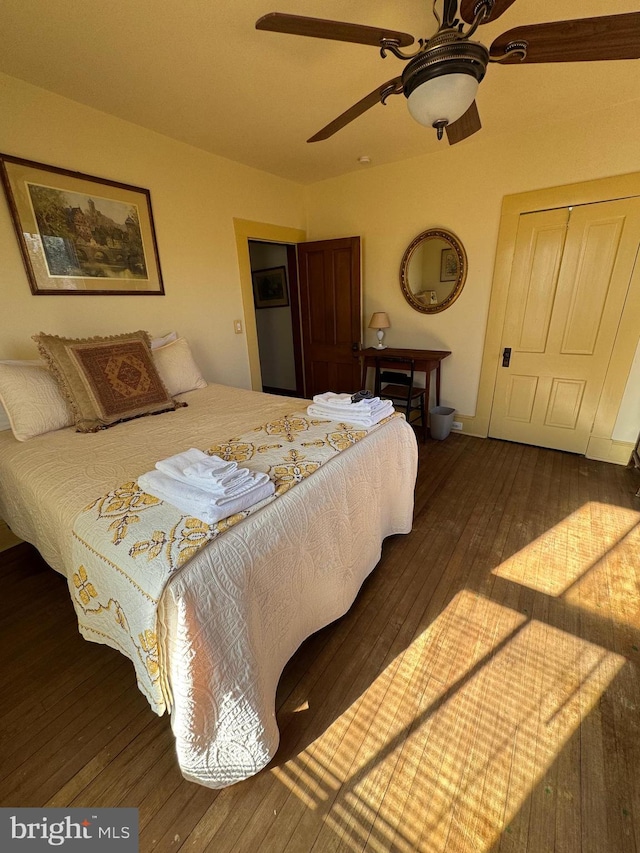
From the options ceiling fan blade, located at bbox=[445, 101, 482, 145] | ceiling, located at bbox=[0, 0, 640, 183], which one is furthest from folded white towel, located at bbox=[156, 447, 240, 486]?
ceiling, located at bbox=[0, 0, 640, 183]

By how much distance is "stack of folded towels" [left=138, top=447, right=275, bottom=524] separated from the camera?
1036mm

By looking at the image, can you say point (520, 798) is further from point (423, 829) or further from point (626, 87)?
point (626, 87)

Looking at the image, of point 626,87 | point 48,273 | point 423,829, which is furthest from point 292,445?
point 626,87

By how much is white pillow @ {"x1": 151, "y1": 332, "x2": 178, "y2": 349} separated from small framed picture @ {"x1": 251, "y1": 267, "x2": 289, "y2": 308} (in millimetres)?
2085

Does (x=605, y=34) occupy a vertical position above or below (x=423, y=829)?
above

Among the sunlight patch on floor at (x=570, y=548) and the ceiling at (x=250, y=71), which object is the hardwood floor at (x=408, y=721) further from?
the ceiling at (x=250, y=71)

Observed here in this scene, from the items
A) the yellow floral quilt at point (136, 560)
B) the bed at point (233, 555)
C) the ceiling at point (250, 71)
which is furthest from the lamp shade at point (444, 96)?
the yellow floral quilt at point (136, 560)

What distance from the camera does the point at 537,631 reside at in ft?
4.91

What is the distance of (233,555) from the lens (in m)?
0.96

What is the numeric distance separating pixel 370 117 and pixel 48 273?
2.37 metres

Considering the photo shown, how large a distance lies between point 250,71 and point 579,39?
5.19 feet

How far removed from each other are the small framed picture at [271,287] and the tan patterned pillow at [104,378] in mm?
2694

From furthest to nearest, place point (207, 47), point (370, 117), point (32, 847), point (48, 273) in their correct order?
1. point (370, 117)
2. point (48, 273)
3. point (207, 47)
4. point (32, 847)

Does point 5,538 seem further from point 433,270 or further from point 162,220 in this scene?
point 433,270
